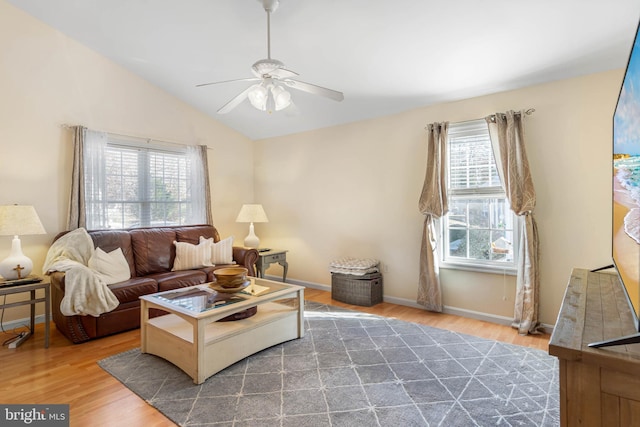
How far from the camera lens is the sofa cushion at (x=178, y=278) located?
3465mm

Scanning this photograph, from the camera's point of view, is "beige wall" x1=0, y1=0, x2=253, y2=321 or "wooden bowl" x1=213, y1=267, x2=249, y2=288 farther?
"beige wall" x1=0, y1=0, x2=253, y2=321

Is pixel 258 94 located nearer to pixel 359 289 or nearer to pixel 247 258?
pixel 247 258

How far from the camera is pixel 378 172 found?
4.20 metres

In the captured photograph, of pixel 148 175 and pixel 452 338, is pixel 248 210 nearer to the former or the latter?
pixel 148 175

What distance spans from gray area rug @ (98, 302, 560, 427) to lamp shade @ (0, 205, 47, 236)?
1.44 metres

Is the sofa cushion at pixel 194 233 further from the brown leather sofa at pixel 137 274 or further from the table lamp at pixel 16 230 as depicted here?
the table lamp at pixel 16 230

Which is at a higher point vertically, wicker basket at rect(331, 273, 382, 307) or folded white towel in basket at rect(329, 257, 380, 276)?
folded white towel in basket at rect(329, 257, 380, 276)

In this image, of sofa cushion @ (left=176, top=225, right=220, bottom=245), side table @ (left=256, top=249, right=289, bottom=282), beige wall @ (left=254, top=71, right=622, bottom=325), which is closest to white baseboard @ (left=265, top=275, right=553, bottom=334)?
beige wall @ (left=254, top=71, right=622, bottom=325)

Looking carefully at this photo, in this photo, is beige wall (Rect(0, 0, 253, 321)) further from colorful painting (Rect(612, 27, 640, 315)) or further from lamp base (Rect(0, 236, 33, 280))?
colorful painting (Rect(612, 27, 640, 315))

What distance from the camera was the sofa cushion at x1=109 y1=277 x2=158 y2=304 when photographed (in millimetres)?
3111

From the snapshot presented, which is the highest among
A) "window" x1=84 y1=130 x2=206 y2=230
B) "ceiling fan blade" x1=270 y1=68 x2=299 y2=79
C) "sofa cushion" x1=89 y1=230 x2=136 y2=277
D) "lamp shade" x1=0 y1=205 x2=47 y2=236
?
"ceiling fan blade" x1=270 y1=68 x2=299 y2=79

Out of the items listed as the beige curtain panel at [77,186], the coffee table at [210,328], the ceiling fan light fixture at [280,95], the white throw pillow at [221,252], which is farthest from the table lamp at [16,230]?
the ceiling fan light fixture at [280,95]

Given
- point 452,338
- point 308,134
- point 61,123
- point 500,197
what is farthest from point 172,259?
point 500,197

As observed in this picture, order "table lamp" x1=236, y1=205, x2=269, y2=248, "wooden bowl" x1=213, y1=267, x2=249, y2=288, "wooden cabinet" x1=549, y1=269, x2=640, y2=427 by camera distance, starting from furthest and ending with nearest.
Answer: "table lamp" x1=236, y1=205, x2=269, y2=248
"wooden bowl" x1=213, y1=267, x2=249, y2=288
"wooden cabinet" x1=549, y1=269, x2=640, y2=427
